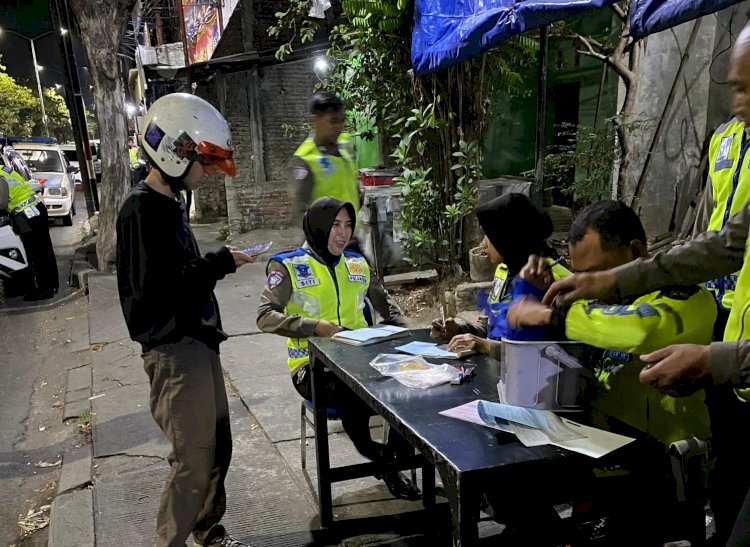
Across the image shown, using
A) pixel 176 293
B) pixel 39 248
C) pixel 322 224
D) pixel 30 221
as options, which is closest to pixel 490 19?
pixel 322 224

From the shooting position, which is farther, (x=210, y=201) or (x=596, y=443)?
(x=210, y=201)

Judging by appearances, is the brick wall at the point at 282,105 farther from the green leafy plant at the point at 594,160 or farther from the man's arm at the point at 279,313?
the man's arm at the point at 279,313

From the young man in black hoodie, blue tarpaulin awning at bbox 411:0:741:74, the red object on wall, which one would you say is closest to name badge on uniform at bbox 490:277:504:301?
the young man in black hoodie

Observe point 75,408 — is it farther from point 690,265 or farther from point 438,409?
point 690,265

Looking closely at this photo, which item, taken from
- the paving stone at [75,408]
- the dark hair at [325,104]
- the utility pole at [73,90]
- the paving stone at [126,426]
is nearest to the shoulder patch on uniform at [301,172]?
the dark hair at [325,104]

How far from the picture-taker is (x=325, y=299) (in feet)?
10.6

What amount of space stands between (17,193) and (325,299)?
21.2ft

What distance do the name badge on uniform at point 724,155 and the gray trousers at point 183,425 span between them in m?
2.40

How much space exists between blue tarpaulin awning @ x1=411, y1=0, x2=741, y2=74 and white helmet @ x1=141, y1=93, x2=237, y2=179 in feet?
6.37

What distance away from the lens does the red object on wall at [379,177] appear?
7727 mm

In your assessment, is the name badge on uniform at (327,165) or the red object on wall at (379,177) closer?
the name badge on uniform at (327,165)

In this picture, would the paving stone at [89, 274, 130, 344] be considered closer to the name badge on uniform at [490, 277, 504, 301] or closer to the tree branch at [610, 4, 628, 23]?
the name badge on uniform at [490, 277, 504, 301]

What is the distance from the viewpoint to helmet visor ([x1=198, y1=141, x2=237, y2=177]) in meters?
2.57

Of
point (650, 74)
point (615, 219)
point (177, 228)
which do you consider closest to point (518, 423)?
point (615, 219)
